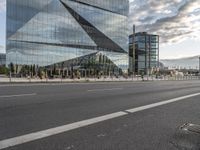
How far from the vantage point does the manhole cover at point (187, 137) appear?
5.02m

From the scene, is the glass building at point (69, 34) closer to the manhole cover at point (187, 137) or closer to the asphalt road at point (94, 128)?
the asphalt road at point (94, 128)

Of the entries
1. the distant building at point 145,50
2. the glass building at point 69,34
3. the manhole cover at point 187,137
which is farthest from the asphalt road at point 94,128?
the distant building at point 145,50

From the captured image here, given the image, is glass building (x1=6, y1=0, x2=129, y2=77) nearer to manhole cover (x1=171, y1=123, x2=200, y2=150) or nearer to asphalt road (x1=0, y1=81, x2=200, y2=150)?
asphalt road (x1=0, y1=81, x2=200, y2=150)

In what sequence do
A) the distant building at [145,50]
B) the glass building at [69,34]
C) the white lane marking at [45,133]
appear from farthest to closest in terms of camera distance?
the distant building at [145,50], the glass building at [69,34], the white lane marking at [45,133]

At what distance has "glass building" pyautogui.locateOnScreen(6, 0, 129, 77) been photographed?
218 ft

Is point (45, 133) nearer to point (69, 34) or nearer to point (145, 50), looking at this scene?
point (69, 34)

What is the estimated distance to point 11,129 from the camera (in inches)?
231

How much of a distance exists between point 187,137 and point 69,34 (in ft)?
242

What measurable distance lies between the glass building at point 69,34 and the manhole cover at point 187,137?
6097 centimetres

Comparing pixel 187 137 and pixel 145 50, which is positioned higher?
pixel 145 50

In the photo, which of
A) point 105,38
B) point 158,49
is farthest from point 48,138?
point 158,49

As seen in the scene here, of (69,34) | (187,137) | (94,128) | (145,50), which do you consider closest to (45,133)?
(94,128)

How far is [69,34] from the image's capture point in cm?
7750

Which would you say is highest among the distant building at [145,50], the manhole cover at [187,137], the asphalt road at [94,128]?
the distant building at [145,50]
